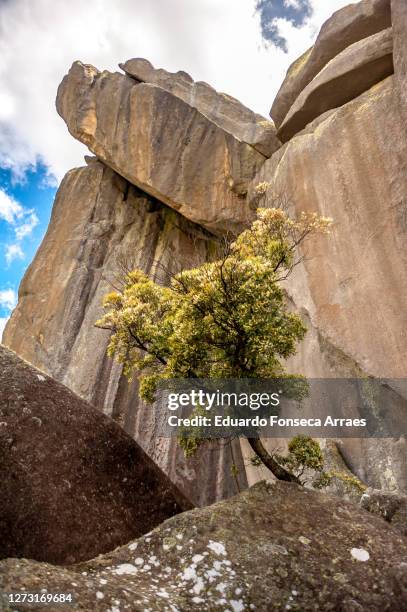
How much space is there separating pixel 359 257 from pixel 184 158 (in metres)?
12.0

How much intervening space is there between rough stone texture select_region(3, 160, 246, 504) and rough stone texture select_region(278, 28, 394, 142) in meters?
9.27

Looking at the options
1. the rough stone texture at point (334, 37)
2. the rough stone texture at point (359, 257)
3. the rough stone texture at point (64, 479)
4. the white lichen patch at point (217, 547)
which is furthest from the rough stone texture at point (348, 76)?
the white lichen patch at point (217, 547)

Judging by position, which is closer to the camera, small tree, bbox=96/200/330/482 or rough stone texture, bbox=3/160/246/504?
small tree, bbox=96/200/330/482

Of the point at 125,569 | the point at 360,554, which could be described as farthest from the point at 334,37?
the point at 125,569

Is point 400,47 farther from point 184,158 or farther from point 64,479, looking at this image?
point 64,479

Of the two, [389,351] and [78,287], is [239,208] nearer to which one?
[78,287]

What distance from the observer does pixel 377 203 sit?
42.7 feet

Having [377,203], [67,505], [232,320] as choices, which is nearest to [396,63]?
[377,203]

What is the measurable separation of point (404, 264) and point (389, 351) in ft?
8.06

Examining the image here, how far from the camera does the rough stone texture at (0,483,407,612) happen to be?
14.3 ft

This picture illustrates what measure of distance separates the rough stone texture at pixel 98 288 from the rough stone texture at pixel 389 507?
38.4 ft

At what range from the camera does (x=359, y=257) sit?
524 inches

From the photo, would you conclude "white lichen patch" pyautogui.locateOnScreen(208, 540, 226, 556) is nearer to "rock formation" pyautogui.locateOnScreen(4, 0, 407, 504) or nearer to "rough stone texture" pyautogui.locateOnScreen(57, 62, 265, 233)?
"rock formation" pyautogui.locateOnScreen(4, 0, 407, 504)

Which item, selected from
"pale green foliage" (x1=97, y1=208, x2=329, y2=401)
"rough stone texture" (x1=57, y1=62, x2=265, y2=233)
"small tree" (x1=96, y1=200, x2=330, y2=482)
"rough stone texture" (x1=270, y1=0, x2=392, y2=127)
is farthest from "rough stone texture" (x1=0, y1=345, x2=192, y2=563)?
"rough stone texture" (x1=270, y1=0, x2=392, y2=127)
